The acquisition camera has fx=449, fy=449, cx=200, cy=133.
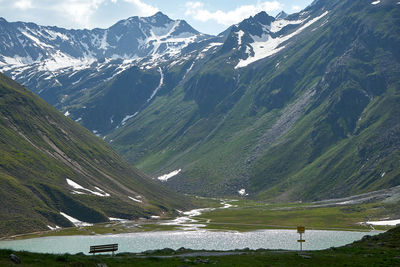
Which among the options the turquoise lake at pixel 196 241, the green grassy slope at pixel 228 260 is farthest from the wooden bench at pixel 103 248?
the turquoise lake at pixel 196 241

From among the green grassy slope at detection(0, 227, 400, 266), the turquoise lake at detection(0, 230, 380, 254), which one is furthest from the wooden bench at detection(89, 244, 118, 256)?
the turquoise lake at detection(0, 230, 380, 254)

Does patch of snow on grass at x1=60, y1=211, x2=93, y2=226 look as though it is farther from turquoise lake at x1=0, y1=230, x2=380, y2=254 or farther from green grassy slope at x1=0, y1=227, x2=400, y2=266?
green grassy slope at x1=0, y1=227, x2=400, y2=266

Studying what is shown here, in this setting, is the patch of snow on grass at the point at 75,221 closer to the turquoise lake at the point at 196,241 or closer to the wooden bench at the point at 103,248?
the turquoise lake at the point at 196,241

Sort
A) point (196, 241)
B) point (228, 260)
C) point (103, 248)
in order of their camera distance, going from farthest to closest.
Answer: point (196, 241) < point (103, 248) < point (228, 260)

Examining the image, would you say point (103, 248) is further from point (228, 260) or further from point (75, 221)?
point (75, 221)

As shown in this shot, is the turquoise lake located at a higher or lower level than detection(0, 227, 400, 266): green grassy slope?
Result: higher

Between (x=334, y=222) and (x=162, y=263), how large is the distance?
551ft

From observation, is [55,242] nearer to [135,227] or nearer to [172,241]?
[172,241]

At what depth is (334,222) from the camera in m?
198

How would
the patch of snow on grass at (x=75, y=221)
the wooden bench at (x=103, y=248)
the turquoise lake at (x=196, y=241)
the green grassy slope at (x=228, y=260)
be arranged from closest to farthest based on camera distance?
the green grassy slope at (x=228, y=260) → the wooden bench at (x=103, y=248) → the turquoise lake at (x=196, y=241) → the patch of snow on grass at (x=75, y=221)

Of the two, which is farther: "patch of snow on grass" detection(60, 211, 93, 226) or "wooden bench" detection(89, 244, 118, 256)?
"patch of snow on grass" detection(60, 211, 93, 226)

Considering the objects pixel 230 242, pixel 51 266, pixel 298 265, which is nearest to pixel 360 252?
pixel 298 265

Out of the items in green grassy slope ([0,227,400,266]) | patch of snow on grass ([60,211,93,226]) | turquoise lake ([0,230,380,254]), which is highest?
patch of snow on grass ([60,211,93,226])

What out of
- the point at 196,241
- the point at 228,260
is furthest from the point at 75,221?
the point at 228,260
